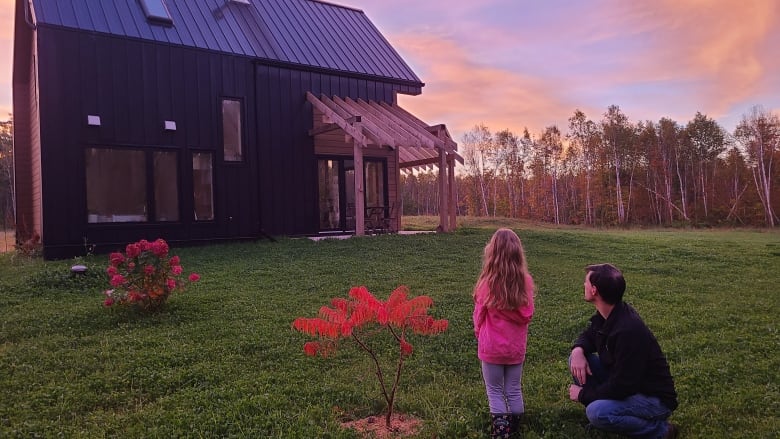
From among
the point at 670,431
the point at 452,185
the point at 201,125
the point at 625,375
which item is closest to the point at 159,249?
the point at 625,375

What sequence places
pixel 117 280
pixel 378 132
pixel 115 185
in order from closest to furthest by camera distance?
pixel 117 280, pixel 115 185, pixel 378 132

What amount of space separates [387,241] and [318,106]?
4.31 meters

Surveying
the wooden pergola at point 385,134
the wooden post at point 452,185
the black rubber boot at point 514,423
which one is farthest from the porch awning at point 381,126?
the black rubber boot at point 514,423

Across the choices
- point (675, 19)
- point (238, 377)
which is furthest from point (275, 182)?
point (675, 19)

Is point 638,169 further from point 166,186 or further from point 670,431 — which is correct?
point 670,431

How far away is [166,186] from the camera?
41.4 feet

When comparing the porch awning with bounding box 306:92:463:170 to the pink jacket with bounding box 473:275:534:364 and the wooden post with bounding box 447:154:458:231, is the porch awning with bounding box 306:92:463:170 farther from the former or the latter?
the pink jacket with bounding box 473:275:534:364

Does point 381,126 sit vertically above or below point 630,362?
above

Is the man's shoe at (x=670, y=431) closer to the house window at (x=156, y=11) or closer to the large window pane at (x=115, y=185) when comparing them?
the large window pane at (x=115, y=185)

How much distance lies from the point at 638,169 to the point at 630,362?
4008cm

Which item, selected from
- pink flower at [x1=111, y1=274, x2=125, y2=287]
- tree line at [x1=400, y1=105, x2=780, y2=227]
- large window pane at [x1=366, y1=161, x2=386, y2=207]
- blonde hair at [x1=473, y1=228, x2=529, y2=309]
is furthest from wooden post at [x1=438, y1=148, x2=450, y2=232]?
tree line at [x1=400, y1=105, x2=780, y2=227]

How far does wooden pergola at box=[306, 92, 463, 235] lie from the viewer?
1259 cm

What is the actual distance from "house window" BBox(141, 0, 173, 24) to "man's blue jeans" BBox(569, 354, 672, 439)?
13.5 metres

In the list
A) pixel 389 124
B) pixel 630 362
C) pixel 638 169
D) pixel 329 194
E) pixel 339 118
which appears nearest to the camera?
pixel 630 362
